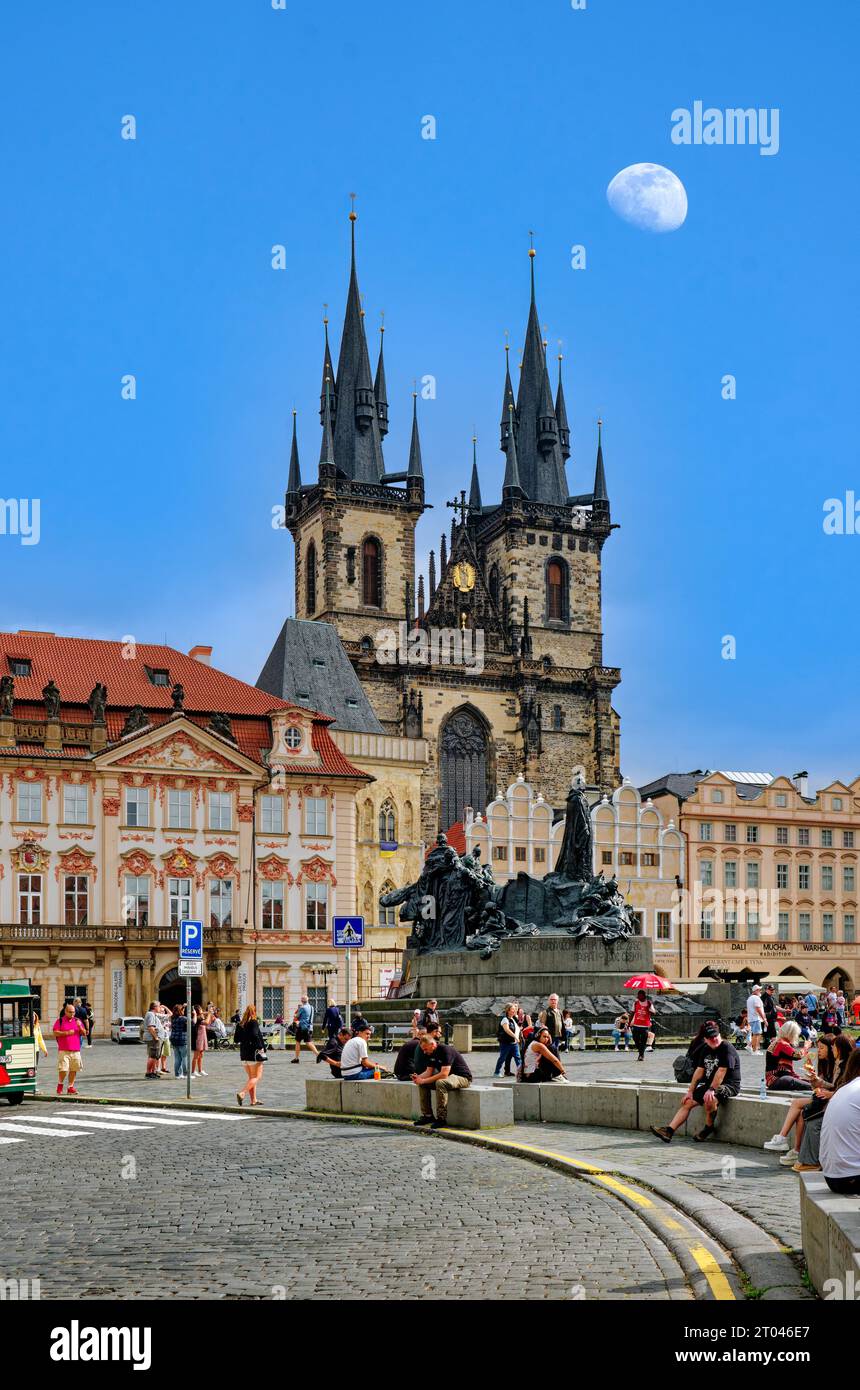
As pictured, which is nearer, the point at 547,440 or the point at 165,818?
the point at 165,818

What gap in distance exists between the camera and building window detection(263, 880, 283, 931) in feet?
198

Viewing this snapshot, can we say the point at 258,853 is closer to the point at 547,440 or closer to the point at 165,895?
the point at 165,895

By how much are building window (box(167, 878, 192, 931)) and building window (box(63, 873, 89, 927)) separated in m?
2.93

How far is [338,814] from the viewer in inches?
2451

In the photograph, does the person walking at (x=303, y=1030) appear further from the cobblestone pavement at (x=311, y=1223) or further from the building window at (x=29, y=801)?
the building window at (x=29, y=801)

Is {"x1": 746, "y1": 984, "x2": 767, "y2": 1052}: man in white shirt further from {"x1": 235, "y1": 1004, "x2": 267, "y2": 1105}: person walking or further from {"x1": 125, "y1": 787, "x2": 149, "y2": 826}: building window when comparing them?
{"x1": 125, "y1": 787, "x2": 149, "y2": 826}: building window

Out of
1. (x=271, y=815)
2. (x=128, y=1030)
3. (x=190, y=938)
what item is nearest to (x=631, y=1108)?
(x=190, y=938)

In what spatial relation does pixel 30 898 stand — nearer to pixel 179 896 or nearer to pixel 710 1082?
pixel 179 896

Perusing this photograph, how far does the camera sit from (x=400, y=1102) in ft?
65.2

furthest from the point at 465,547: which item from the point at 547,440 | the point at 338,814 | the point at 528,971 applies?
the point at 528,971

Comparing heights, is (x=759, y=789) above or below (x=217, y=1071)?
above

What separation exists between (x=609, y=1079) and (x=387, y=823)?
54.9m

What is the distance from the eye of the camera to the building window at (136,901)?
57.8 metres
